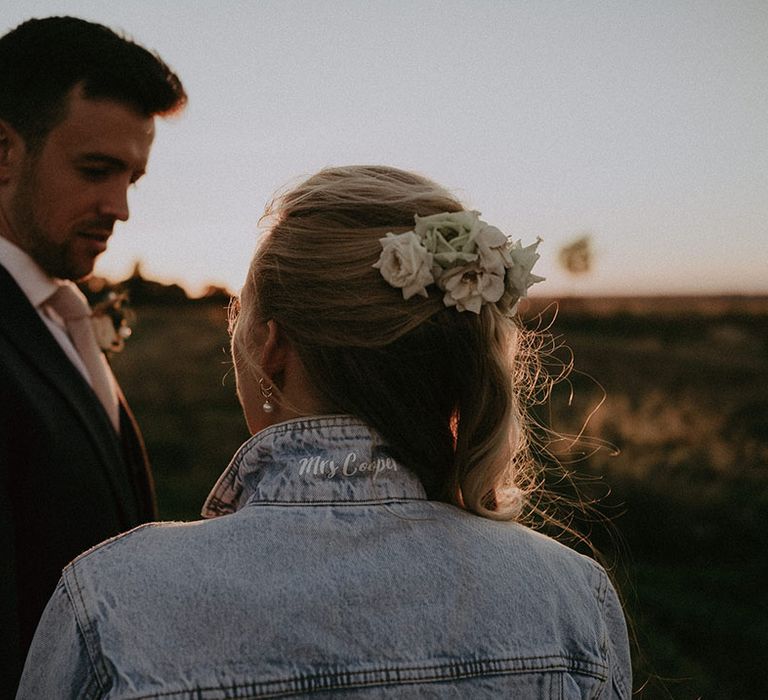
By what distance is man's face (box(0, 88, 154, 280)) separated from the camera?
2951 millimetres

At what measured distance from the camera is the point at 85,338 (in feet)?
10.5

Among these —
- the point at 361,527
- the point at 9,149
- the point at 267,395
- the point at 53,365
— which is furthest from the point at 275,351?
the point at 9,149

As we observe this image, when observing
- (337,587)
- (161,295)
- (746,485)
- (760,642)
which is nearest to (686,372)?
(746,485)

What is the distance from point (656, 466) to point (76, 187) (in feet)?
25.0

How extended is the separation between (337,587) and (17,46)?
2757mm

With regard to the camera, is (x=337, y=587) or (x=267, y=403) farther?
(x=267, y=403)

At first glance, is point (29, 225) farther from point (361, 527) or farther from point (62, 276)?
point (361, 527)

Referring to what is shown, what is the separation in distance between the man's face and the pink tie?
0.33ft

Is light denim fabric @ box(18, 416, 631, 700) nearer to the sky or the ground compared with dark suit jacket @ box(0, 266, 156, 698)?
nearer to the sky

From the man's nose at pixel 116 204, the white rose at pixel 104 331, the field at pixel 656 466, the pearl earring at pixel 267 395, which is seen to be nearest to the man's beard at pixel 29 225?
the man's nose at pixel 116 204

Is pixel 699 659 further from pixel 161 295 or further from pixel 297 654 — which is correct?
pixel 161 295

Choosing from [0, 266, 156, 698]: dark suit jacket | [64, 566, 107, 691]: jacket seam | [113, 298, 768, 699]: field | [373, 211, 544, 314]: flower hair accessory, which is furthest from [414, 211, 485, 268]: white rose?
[0, 266, 156, 698]: dark suit jacket

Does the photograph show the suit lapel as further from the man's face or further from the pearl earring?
the pearl earring

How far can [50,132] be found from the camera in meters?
2.95
